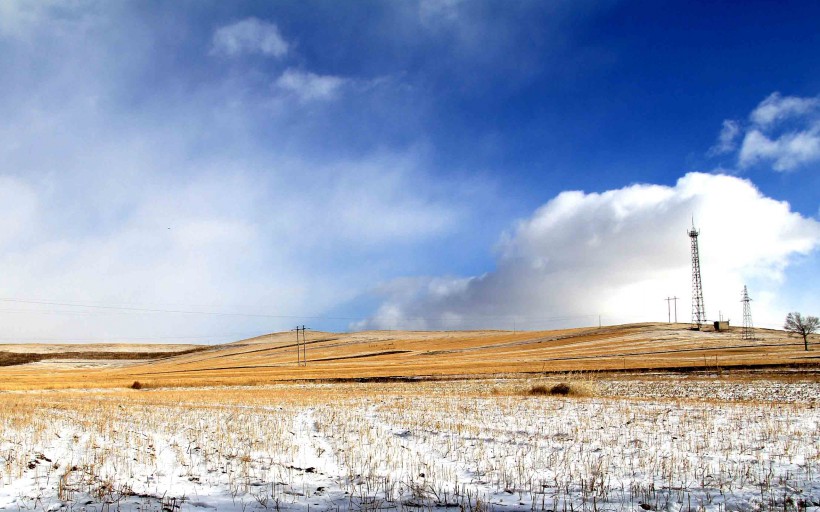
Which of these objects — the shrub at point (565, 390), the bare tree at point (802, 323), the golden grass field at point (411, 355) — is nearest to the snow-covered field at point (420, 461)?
the shrub at point (565, 390)

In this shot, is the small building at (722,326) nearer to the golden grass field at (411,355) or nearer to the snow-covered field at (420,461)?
the golden grass field at (411,355)

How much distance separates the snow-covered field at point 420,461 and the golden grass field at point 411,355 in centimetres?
4211

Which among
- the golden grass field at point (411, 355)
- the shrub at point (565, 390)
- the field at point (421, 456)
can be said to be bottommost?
the golden grass field at point (411, 355)

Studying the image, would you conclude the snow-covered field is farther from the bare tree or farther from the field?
the bare tree

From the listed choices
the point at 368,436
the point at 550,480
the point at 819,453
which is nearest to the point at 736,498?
the point at 550,480

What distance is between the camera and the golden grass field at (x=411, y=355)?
71.8m

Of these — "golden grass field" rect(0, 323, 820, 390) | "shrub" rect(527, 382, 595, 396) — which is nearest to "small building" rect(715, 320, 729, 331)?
"golden grass field" rect(0, 323, 820, 390)

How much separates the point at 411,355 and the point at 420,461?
111133mm

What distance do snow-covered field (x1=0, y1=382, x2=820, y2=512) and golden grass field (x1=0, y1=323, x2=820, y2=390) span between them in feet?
138

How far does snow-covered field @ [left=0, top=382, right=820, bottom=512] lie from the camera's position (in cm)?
913

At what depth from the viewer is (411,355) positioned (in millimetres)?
122375

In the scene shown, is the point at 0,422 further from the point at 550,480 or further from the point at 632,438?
the point at 632,438

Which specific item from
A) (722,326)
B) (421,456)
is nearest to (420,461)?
(421,456)

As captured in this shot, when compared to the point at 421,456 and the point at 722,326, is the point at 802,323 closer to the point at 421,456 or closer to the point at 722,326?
the point at 722,326
